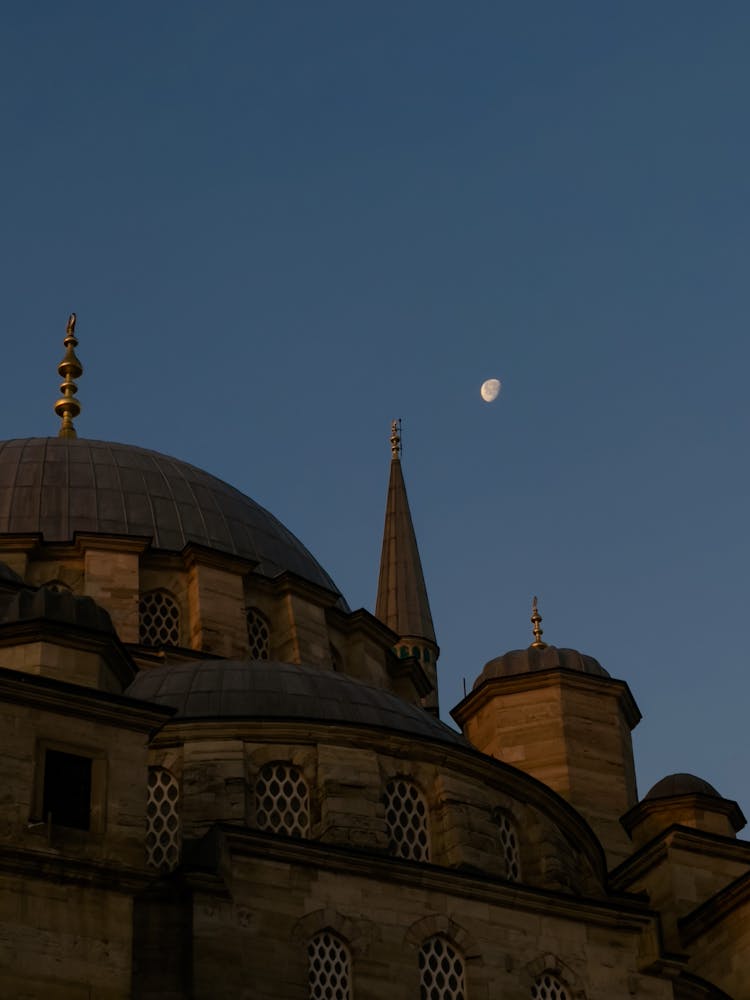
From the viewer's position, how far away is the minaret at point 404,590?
41.3 m

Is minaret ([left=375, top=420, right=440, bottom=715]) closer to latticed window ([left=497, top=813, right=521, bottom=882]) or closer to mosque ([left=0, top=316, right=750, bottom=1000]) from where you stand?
mosque ([left=0, top=316, right=750, bottom=1000])

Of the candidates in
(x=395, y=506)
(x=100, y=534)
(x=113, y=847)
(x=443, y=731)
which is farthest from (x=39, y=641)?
(x=395, y=506)

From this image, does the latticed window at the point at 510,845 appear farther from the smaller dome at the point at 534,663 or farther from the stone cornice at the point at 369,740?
the smaller dome at the point at 534,663

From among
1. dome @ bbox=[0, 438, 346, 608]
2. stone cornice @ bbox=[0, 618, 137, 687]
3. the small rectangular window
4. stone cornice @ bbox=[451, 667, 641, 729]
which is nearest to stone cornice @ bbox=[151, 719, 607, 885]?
stone cornice @ bbox=[0, 618, 137, 687]

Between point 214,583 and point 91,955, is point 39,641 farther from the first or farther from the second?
point 214,583

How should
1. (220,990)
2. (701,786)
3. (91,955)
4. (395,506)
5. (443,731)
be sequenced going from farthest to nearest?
(395,506) < (701,786) < (443,731) < (220,990) < (91,955)

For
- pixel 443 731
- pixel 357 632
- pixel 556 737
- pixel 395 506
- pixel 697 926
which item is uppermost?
pixel 395 506

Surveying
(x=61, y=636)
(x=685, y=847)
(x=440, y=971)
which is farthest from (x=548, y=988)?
(x=61, y=636)

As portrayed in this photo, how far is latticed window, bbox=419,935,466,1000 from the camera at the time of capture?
19.9 m

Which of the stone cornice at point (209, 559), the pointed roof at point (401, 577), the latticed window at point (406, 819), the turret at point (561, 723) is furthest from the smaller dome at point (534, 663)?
the pointed roof at point (401, 577)

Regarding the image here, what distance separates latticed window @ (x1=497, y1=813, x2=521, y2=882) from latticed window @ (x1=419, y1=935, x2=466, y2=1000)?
2.31 meters

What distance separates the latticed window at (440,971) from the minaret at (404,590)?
18069 mm

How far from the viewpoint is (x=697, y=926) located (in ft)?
81.1

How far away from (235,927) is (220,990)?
0.76 m
